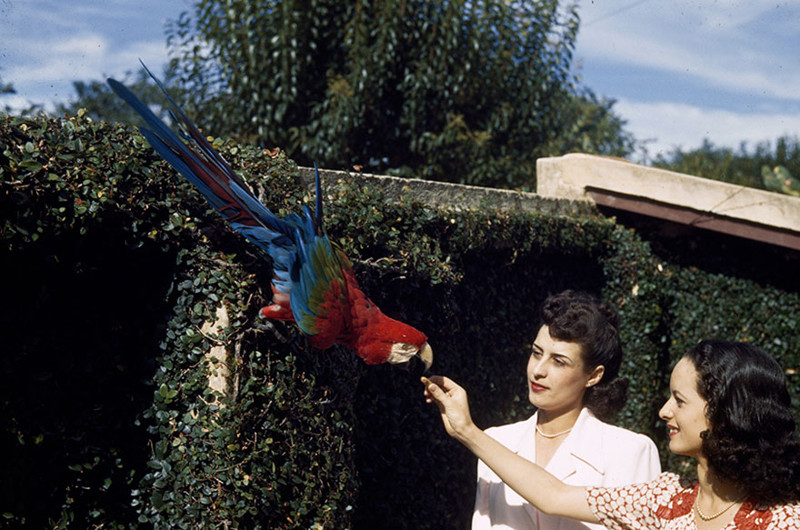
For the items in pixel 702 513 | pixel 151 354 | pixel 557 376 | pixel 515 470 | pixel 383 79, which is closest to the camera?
pixel 702 513

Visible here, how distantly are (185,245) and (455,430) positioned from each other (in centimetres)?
126

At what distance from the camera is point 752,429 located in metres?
2.06

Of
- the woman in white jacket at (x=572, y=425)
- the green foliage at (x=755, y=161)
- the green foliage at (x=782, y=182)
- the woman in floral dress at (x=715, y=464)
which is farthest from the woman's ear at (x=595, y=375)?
the green foliage at (x=755, y=161)

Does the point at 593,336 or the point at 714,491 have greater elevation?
the point at 593,336

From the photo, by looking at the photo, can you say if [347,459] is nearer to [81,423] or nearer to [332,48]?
[81,423]

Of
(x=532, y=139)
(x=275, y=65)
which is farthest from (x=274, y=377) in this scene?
(x=532, y=139)

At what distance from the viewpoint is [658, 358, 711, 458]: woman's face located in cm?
219

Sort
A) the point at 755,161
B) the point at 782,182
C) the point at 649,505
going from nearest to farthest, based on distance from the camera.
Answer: the point at 649,505
the point at 782,182
the point at 755,161

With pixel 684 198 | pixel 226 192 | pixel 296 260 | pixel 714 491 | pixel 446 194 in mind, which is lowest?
pixel 714 491

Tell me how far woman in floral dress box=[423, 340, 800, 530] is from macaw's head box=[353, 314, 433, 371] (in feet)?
1.55

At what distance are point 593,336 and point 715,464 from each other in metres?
0.92

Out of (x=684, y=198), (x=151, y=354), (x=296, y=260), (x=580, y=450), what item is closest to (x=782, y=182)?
(x=684, y=198)

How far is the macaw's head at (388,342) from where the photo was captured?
2.63 meters

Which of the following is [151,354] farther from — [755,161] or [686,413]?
[755,161]
